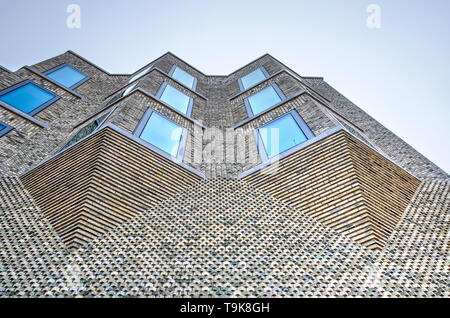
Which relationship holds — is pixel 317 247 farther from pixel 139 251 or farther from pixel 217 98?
pixel 217 98

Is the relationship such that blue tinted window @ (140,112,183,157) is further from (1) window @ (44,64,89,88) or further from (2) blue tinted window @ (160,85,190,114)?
(1) window @ (44,64,89,88)

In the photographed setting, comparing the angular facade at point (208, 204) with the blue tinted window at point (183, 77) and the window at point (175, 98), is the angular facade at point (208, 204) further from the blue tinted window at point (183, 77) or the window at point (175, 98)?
the blue tinted window at point (183, 77)

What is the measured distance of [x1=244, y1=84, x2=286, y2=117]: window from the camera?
12.8m

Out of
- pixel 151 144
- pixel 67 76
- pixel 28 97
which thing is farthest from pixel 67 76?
pixel 151 144

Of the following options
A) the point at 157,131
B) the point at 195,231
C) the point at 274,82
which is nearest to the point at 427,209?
the point at 195,231

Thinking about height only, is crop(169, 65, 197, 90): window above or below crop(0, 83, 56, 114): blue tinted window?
above

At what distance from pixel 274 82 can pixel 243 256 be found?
33.5 ft

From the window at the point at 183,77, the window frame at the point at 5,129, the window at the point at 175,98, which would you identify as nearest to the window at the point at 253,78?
the window at the point at 183,77

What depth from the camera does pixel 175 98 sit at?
13.3 meters

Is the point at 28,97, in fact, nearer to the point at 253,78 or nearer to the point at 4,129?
the point at 4,129

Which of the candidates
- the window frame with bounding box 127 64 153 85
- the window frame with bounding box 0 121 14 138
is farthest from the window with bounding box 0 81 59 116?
the window frame with bounding box 127 64 153 85

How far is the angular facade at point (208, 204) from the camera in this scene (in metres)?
5.42

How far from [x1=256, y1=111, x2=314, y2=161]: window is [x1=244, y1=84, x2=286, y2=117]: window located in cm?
168

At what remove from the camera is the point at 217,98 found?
Result: 1609 centimetres
